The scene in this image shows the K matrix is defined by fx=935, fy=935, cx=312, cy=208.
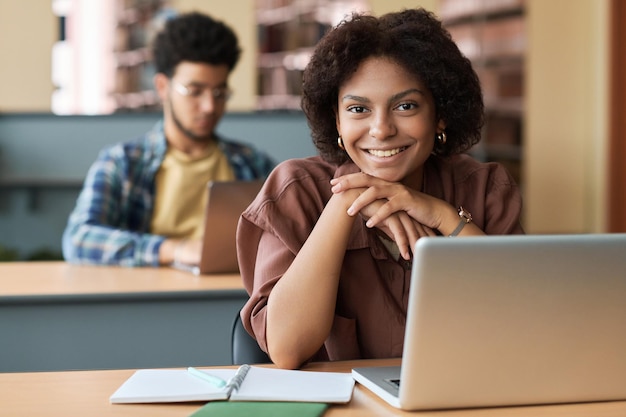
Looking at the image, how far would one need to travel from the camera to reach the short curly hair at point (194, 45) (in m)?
3.00

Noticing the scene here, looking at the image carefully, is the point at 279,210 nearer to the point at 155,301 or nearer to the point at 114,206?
the point at 155,301

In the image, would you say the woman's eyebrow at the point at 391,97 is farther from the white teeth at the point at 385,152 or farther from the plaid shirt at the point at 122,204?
the plaid shirt at the point at 122,204

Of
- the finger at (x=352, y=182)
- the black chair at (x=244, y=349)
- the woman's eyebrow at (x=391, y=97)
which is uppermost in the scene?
the woman's eyebrow at (x=391, y=97)

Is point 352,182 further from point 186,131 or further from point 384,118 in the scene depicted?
point 186,131

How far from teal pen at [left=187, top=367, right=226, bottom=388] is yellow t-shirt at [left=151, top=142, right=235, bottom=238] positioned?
5.32 ft

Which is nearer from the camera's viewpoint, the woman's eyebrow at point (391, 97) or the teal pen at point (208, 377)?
the teal pen at point (208, 377)

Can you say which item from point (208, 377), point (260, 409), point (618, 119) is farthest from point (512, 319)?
point (618, 119)

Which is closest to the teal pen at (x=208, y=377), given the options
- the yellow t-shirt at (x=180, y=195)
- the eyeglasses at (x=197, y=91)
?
the yellow t-shirt at (x=180, y=195)

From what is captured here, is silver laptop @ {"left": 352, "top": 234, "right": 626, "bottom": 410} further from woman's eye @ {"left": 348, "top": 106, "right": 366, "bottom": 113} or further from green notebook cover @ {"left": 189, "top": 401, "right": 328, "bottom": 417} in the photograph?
woman's eye @ {"left": 348, "top": 106, "right": 366, "bottom": 113}

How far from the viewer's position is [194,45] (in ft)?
9.94

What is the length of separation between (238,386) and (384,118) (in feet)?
1.71

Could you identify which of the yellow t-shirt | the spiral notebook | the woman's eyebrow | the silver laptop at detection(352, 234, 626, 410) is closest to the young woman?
the woman's eyebrow

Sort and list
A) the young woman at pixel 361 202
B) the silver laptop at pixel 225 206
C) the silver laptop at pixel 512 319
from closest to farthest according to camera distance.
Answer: the silver laptop at pixel 512 319 < the young woman at pixel 361 202 < the silver laptop at pixel 225 206

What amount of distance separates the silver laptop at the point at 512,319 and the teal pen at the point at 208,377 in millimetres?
244
